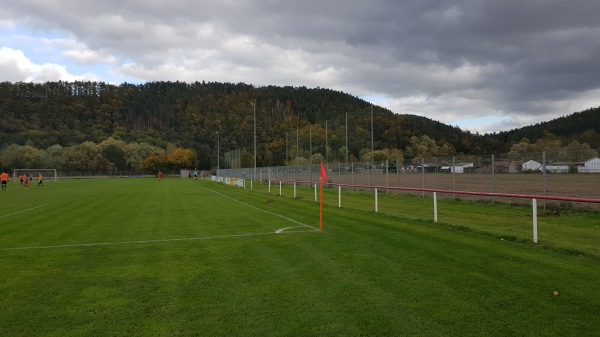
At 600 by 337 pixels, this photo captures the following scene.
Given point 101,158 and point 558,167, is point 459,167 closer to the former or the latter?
point 558,167

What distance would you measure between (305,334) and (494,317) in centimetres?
217

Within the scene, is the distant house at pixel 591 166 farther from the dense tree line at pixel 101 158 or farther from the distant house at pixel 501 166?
the dense tree line at pixel 101 158

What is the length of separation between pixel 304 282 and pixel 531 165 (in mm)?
16091

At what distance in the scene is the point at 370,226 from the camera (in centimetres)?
1333

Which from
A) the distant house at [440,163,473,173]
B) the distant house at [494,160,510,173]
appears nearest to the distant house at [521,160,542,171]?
the distant house at [494,160,510,173]

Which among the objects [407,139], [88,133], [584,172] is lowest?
[584,172]

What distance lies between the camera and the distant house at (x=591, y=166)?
1662cm

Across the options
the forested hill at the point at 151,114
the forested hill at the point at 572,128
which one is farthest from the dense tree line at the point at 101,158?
the forested hill at the point at 572,128

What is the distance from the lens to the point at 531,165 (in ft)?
63.7

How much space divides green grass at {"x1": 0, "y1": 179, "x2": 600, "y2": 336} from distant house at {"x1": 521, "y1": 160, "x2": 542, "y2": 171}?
6735mm

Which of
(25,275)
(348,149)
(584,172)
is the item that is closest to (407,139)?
(348,149)

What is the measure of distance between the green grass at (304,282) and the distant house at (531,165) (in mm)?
6735

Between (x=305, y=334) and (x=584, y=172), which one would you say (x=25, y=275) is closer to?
(x=305, y=334)

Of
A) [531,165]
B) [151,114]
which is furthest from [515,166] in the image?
[151,114]
